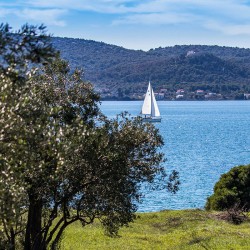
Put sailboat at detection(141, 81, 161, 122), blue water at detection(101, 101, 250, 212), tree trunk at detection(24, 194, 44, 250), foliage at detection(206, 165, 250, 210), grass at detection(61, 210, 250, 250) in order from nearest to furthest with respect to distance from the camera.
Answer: tree trunk at detection(24, 194, 44, 250) → grass at detection(61, 210, 250, 250) → foliage at detection(206, 165, 250, 210) → blue water at detection(101, 101, 250, 212) → sailboat at detection(141, 81, 161, 122)

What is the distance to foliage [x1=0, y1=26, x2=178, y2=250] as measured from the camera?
1106 cm

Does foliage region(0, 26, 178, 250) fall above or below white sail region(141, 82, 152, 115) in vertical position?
above

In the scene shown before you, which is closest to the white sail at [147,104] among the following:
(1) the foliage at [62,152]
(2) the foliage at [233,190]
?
(2) the foliage at [233,190]

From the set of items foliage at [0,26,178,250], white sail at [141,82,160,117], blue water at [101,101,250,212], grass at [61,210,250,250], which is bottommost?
blue water at [101,101,250,212]

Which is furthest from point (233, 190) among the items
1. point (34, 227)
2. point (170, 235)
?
point (34, 227)

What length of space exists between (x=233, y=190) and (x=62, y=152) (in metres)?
33.8

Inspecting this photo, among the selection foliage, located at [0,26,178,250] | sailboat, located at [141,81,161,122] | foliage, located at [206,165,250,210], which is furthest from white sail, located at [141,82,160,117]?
foliage, located at [0,26,178,250]

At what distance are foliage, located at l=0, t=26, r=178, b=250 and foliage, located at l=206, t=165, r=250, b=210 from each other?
73.1 feet

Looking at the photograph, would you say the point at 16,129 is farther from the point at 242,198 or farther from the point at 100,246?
the point at 242,198

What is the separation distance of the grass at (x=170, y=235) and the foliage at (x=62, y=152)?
7.87 meters

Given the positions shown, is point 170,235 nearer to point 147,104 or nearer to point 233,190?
point 233,190

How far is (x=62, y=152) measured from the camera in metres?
12.1

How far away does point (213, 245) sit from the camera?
28.6 meters

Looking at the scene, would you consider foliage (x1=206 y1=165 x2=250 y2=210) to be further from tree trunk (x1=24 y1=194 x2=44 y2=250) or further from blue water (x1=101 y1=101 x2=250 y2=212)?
tree trunk (x1=24 y1=194 x2=44 y2=250)
